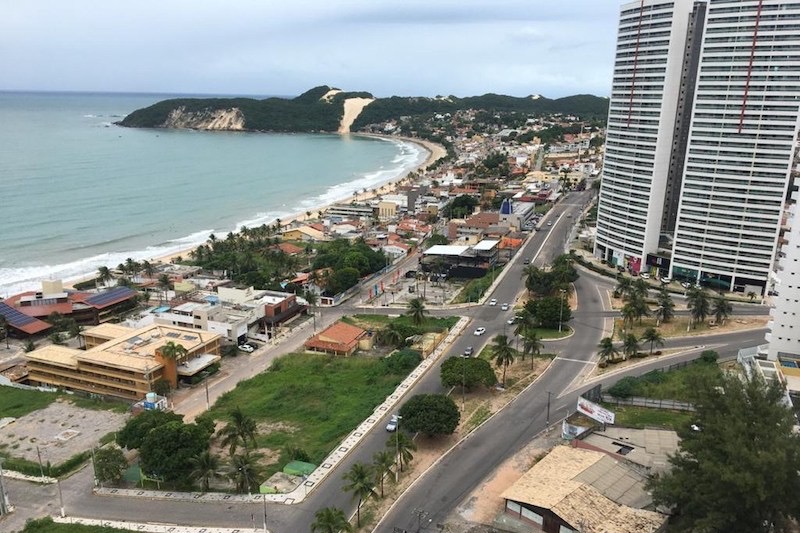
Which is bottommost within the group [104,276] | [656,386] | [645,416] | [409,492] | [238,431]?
[104,276]

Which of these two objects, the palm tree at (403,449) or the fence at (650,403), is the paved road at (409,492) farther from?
the fence at (650,403)

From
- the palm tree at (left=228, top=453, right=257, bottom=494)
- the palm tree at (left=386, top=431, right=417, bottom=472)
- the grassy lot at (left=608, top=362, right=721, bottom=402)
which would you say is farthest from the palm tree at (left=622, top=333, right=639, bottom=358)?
the palm tree at (left=228, top=453, right=257, bottom=494)

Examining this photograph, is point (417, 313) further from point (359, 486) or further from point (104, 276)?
point (104, 276)

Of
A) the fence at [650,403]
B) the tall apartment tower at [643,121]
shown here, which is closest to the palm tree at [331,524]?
the fence at [650,403]

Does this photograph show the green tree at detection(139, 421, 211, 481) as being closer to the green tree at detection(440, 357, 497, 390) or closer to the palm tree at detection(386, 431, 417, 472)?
the palm tree at detection(386, 431, 417, 472)

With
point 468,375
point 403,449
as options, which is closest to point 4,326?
point 468,375

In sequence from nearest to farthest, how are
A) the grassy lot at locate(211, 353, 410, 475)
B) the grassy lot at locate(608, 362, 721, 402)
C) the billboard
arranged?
the billboard
the grassy lot at locate(211, 353, 410, 475)
the grassy lot at locate(608, 362, 721, 402)
